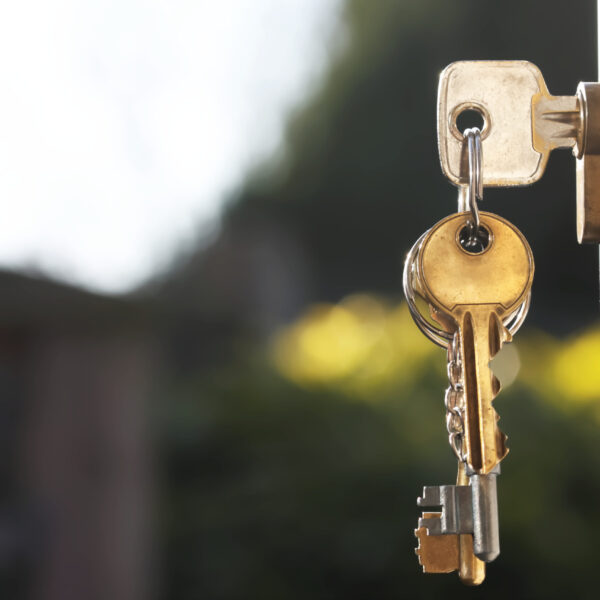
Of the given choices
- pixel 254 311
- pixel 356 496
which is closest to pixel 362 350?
pixel 356 496

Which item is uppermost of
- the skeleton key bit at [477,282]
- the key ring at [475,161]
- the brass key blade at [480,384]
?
the key ring at [475,161]

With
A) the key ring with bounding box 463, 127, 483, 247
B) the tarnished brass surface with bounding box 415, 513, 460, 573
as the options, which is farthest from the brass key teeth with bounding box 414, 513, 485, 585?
the key ring with bounding box 463, 127, 483, 247

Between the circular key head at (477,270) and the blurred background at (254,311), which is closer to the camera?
the circular key head at (477,270)

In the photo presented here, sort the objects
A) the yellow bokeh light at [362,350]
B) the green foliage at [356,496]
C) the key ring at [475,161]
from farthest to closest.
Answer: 1. the yellow bokeh light at [362,350]
2. the green foliage at [356,496]
3. the key ring at [475,161]

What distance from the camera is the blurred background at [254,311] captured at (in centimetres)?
149

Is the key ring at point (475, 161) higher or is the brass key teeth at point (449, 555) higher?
the key ring at point (475, 161)

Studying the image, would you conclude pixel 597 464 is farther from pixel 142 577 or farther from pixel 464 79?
pixel 464 79

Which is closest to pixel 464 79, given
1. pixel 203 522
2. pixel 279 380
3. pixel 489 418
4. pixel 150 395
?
pixel 489 418

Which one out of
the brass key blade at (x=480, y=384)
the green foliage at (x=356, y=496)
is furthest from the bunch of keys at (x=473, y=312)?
the green foliage at (x=356, y=496)

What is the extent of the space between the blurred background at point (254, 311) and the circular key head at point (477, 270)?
3.78ft

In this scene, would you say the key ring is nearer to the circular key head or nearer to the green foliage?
the circular key head

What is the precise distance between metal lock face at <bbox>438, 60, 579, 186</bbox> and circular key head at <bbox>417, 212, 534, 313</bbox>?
0.07 ft

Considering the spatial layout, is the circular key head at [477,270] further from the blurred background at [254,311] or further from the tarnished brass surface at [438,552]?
the blurred background at [254,311]

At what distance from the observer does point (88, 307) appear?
74.7 inches
